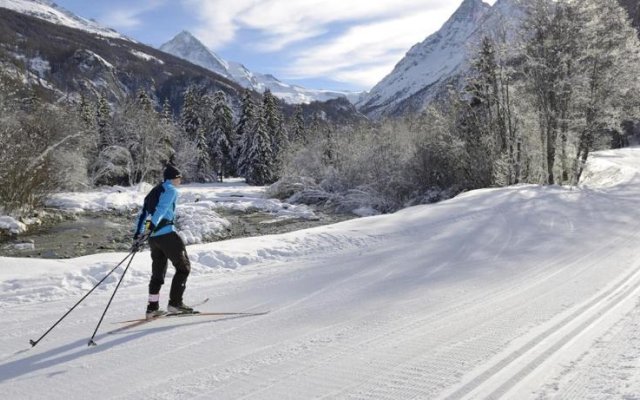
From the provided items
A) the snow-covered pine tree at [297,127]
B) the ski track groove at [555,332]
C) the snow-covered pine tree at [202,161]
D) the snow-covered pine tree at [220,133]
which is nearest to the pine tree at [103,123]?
the snow-covered pine tree at [202,161]

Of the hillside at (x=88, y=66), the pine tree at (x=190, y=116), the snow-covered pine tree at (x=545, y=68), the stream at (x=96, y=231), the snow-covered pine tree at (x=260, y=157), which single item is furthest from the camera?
the hillside at (x=88, y=66)

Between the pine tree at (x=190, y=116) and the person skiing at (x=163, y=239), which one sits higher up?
the pine tree at (x=190, y=116)

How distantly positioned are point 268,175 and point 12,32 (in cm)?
15644

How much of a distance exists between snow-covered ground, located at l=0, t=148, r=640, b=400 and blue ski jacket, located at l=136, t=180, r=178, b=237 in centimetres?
116

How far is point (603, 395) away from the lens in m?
3.92

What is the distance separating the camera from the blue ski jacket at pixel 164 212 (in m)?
6.16

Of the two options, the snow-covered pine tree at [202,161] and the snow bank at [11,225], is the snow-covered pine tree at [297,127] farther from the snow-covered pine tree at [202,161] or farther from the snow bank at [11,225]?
the snow bank at [11,225]

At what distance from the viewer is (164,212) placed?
6184 mm

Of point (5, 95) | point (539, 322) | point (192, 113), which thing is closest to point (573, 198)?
point (539, 322)

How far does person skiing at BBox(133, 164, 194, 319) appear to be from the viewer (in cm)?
619

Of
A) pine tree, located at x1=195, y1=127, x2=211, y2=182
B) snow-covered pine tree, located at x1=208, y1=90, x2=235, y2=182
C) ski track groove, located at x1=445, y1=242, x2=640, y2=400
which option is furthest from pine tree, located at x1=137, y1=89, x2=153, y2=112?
ski track groove, located at x1=445, y1=242, x2=640, y2=400

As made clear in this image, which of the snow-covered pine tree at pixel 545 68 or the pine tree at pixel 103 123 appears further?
the pine tree at pixel 103 123

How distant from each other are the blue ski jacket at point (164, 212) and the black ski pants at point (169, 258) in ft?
0.28

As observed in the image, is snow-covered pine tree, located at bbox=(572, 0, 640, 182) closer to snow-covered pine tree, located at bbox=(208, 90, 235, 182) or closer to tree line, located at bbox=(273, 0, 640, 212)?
tree line, located at bbox=(273, 0, 640, 212)
